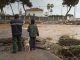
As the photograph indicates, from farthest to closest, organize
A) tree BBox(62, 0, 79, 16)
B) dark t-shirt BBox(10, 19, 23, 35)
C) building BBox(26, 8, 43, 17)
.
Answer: building BBox(26, 8, 43, 17) < tree BBox(62, 0, 79, 16) < dark t-shirt BBox(10, 19, 23, 35)

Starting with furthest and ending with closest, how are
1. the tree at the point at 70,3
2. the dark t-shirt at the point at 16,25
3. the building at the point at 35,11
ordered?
the building at the point at 35,11 → the tree at the point at 70,3 → the dark t-shirt at the point at 16,25

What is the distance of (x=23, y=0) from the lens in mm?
88875

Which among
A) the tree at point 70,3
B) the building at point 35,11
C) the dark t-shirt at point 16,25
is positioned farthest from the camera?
the building at point 35,11

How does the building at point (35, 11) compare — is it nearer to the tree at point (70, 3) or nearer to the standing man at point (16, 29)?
the tree at point (70, 3)

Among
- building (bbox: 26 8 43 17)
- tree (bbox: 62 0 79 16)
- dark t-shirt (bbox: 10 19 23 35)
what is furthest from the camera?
building (bbox: 26 8 43 17)

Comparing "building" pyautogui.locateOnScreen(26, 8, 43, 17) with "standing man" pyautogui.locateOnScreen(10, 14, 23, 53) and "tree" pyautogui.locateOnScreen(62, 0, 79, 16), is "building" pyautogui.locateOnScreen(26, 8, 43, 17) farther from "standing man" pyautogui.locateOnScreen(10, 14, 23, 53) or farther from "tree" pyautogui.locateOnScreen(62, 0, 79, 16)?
"standing man" pyautogui.locateOnScreen(10, 14, 23, 53)

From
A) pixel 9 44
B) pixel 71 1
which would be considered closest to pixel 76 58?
pixel 9 44

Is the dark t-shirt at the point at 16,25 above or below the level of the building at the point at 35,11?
above

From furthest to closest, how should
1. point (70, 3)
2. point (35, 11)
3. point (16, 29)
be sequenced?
point (35, 11) → point (70, 3) → point (16, 29)

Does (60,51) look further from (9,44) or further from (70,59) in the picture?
(9,44)

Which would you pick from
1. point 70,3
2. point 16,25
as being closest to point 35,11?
point 70,3

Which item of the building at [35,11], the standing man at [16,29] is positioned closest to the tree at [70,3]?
the building at [35,11]

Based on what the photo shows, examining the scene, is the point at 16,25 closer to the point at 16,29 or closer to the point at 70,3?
the point at 16,29

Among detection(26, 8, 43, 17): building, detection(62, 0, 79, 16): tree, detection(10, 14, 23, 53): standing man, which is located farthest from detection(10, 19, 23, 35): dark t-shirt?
detection(26, 8, 43, 17): building
